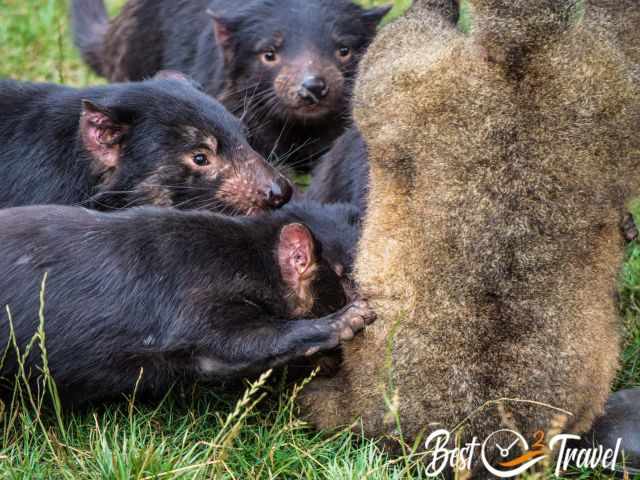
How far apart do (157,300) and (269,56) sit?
304cm

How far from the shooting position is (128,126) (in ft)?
16.0

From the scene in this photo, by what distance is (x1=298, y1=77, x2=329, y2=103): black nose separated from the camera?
5992 millimetres

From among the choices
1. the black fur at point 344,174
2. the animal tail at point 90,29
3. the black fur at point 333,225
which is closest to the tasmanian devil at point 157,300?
the black fur at point 333,225

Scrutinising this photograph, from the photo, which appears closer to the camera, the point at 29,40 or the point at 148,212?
the point at 148,212

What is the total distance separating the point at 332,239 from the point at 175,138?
1.21 m

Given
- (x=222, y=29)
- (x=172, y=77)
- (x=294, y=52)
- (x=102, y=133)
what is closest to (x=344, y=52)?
(x=294, y=52)

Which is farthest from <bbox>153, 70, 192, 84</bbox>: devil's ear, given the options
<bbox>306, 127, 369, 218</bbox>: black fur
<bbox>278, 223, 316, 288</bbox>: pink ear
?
<bbox>278, 223, 316, 288</bbox>: pink ear

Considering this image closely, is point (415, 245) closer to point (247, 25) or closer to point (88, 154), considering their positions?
point (88, 154)

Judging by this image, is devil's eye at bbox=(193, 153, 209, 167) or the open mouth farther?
the open mouth

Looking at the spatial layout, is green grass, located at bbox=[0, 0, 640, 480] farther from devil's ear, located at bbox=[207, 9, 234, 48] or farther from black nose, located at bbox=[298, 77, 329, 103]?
devil's ear, located at bbox=[207, 9, 234, 48]

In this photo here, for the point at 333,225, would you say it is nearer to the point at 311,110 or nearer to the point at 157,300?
the point at 157,300

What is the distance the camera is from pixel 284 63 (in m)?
6.28

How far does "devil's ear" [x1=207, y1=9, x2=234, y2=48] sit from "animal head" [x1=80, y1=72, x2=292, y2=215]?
159 centimetres

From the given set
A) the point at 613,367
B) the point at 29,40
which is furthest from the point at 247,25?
the point at 613,367
